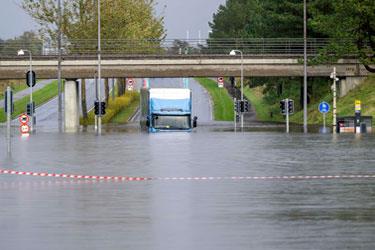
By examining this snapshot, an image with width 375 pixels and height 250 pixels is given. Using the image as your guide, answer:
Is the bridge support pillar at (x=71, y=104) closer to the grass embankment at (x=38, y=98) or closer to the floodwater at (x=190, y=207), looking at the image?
the grass embankment at (x=38, y=98)

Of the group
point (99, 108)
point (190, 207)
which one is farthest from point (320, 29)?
point (190, 207)

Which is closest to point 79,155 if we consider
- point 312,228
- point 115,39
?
point 312,228

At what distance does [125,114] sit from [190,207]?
354ft

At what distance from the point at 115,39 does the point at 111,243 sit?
311 feet

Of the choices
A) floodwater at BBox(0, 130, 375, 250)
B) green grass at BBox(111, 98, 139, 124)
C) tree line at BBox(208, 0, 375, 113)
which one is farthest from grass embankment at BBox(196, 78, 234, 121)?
floodwater at BBox(0, 130, 375, 250)

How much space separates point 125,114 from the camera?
422 feet

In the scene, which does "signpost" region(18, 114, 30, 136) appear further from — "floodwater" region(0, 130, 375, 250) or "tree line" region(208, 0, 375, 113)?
"floodwater" region(0, 130, 375, 250)

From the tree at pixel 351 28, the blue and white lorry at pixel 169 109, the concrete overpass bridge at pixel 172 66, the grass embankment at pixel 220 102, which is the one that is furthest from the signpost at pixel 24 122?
the grass embankment at pixel 220 102

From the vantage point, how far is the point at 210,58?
99.1 metres

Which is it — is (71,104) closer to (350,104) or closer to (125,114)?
(350,104)

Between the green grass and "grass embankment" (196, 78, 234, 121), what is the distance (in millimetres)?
10281

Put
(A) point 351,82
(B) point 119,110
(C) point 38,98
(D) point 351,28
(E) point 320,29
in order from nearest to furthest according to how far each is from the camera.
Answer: (D) point 351,28 < (E) point 320,29 < (A) point 351,82 < (B) point 119,110 < (C) point 38,98

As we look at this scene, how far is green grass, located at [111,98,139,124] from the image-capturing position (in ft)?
397

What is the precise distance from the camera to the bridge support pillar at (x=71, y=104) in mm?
98375
